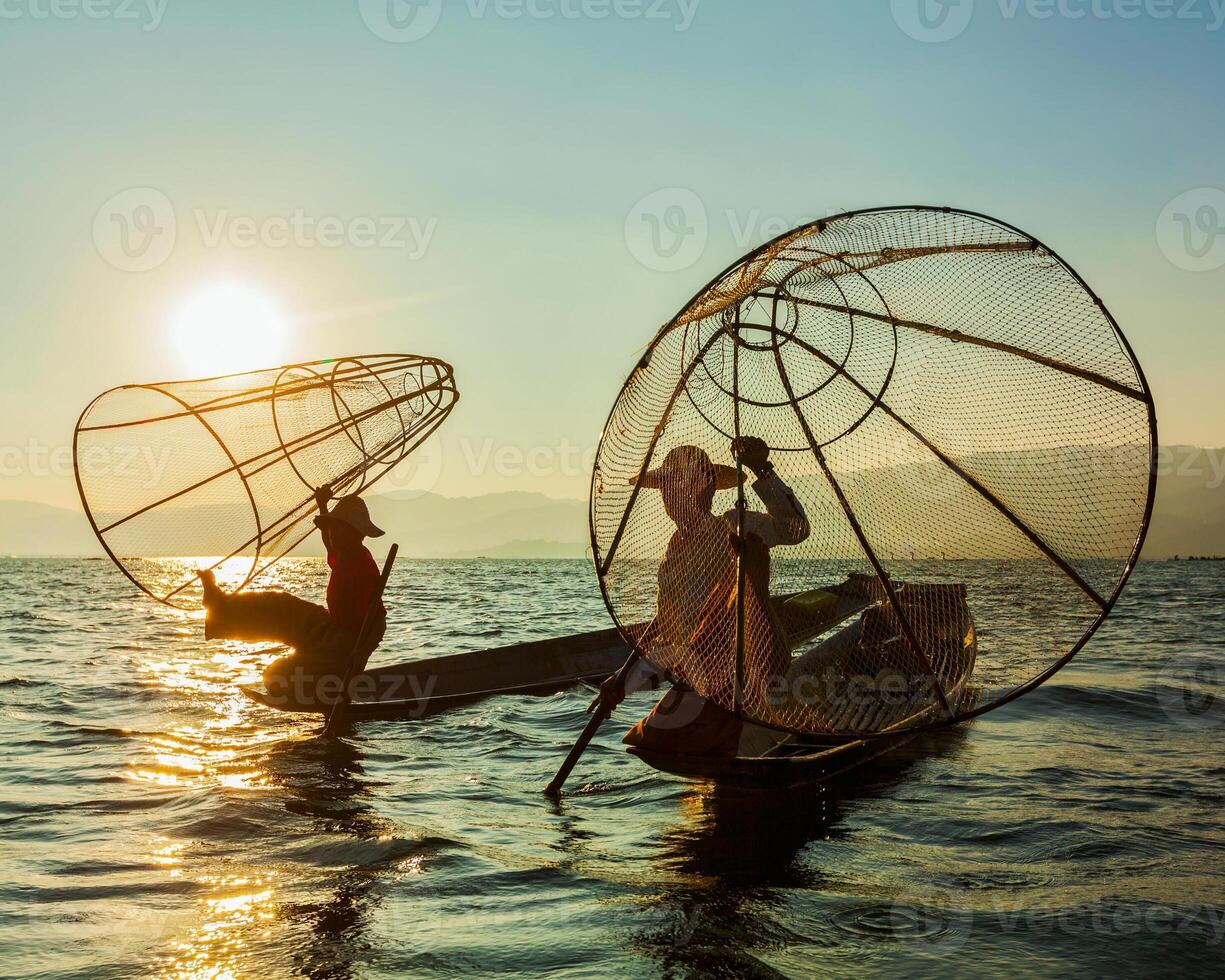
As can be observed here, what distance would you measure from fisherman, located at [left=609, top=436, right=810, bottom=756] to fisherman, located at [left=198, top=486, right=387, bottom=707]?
11.7ft

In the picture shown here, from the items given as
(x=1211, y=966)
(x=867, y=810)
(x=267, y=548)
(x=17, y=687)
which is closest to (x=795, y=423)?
(x=867, y=810)

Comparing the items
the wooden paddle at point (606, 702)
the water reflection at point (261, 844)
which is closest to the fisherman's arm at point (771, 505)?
the wooden paddle at point (606, 702)

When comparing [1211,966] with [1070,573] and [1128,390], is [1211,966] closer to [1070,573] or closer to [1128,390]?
[1070,573]

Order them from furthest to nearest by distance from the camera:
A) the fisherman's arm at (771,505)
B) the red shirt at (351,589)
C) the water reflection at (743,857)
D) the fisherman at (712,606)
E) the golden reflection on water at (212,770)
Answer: the red shirt at (351,589) < the fisherman's arm at (771,505) < the fisherman at (712,606) < the water reflection at (743,857) < the golden reflection on water at (212,770)

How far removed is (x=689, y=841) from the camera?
6285mm

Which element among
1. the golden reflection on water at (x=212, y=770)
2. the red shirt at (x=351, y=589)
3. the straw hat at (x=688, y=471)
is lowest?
the golden reflection on water at (x=212, y=770)

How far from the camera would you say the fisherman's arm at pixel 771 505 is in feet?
21.7

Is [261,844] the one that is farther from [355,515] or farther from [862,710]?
[862,710]

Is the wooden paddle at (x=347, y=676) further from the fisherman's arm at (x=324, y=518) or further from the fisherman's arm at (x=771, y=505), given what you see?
the fisherman's arm at (x=771, y=505)

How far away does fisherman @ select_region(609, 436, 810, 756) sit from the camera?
6309 mm

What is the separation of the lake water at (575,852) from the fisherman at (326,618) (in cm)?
60

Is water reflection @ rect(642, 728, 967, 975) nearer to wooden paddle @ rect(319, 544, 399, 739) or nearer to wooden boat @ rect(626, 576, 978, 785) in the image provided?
wooden boat @ rect(626, 576, 978, 785)

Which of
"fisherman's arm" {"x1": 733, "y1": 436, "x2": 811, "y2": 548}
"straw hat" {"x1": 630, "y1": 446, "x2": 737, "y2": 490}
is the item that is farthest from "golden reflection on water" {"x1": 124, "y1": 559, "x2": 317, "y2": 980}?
"fisherman's arm" {"x1": 733, "y1": 436, "x2": 811, "y2": 548}

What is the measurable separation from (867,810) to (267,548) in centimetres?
698
